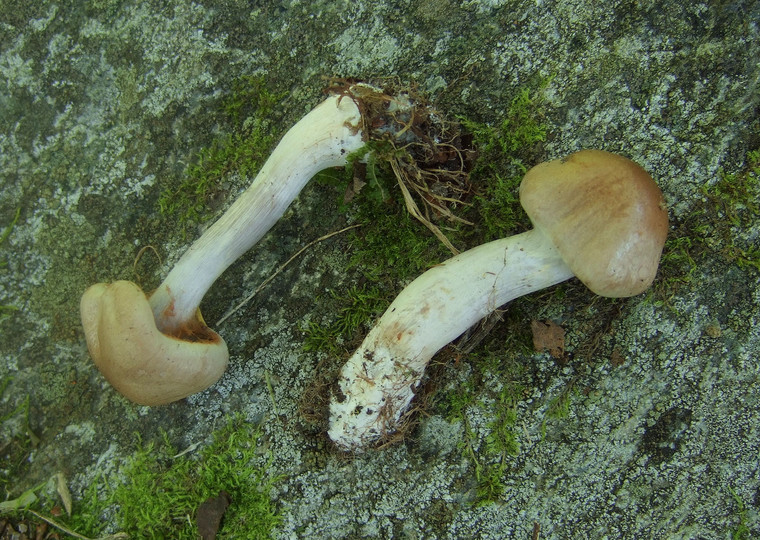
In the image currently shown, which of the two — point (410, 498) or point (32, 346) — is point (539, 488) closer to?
point (410, 498)

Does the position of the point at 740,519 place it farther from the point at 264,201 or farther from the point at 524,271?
the point at 264,201

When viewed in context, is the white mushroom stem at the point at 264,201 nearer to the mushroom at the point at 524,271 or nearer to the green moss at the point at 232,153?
the green moss at the point at 232,153

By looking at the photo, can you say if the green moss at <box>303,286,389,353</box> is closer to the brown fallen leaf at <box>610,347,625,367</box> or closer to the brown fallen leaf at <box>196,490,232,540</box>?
the brown fallen leaf at <box>196,490,232,540</box>

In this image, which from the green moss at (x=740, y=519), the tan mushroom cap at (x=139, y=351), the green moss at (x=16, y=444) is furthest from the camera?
the green moss at (x=16, y=444)

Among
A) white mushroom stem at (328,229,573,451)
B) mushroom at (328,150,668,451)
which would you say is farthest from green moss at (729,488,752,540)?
white mushroom stem at (328,229,573,451)

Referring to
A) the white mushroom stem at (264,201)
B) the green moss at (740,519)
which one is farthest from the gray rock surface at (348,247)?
the white mushroom stem at (264,201)

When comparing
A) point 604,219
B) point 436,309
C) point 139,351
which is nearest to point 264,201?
point 139,351

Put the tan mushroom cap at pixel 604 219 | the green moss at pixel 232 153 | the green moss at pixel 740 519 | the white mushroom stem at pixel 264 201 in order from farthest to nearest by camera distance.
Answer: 1. the green moss at pixel 232 153
2. the green moss at pixel 740 519
3. the white mushroom stem at pixel 264 201
4. the tan mushroom cap at pixel 604 219
